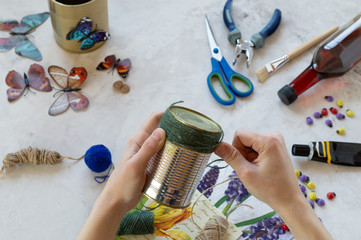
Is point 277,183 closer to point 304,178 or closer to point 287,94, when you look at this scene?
point 304,178

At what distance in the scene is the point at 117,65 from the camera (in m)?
1.18

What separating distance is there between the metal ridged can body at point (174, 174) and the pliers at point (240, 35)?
55cm

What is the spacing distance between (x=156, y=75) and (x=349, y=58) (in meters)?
0.58

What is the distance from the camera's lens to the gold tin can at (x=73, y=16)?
1.06 m

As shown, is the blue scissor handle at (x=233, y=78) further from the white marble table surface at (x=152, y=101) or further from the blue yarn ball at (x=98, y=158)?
the blue yarn ball at (x=98, y=158)

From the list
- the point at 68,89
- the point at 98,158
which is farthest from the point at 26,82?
the point at 98,158

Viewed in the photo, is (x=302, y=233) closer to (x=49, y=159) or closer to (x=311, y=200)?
(x=311, y=200)

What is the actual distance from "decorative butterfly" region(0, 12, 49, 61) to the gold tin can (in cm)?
8

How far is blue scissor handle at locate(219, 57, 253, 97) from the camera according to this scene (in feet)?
3.76

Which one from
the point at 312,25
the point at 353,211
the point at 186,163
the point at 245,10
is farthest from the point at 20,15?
the point at 353,211

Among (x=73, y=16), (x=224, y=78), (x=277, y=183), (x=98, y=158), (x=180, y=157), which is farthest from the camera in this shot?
(x=224, y=78)

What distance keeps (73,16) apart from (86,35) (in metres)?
0.08

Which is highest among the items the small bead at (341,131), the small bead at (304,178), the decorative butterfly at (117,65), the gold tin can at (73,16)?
the gold tin can at (73,16)

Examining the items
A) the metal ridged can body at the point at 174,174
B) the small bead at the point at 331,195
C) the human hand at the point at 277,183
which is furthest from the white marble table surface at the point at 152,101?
the metal ridged can body at the point at 174,174
